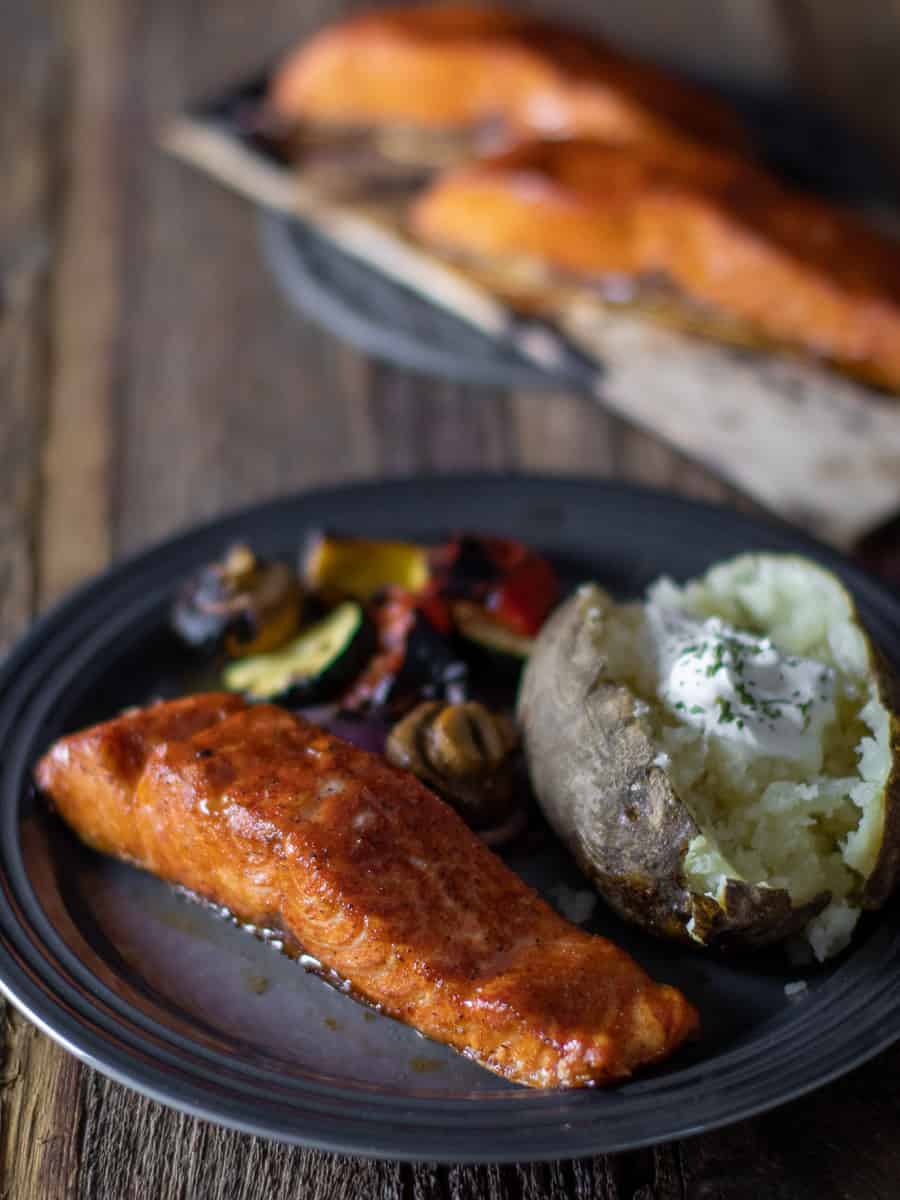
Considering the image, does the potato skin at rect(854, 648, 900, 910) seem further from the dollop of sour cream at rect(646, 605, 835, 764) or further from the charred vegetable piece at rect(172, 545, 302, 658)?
the charred vegetable piece at rect(172, 545, 302, 658)

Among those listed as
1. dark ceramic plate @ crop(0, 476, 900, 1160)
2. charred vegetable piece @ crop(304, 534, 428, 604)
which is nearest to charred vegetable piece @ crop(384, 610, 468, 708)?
charred vegetable piece @ crop(304, 534, 428, 604)

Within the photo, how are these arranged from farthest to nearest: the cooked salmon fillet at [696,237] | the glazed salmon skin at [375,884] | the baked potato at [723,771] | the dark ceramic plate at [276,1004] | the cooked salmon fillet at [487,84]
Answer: the cooked salmon fillet at [487,84] → the cooked salmon fillet at [696,237] → the baked potato at [723,771] → the glazed salmon skin at [375,884] → the dark ceramic plate at [276,1004]

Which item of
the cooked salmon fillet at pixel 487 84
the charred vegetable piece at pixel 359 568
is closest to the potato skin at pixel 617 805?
the charred vegetable piece at pixel 359 568

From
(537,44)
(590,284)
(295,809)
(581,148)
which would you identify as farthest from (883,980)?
(537,44)

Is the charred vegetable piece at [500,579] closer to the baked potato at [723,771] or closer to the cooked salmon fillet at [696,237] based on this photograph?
the baked potato at [723,771]

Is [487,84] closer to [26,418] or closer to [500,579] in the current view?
[26,418]

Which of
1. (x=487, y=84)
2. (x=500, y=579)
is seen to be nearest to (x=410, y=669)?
(x=500, y=579)

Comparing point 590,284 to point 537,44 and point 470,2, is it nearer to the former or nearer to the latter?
point 537,44
